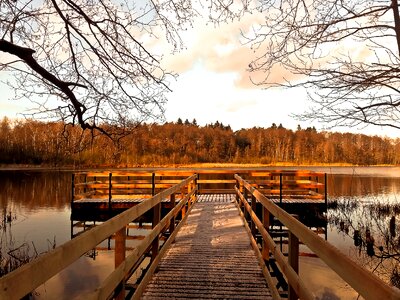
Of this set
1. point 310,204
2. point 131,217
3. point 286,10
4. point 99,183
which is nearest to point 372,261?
point 310,204

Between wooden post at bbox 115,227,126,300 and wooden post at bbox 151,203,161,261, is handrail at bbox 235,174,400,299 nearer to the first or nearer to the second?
wooden post at bbox 115,227,126,300

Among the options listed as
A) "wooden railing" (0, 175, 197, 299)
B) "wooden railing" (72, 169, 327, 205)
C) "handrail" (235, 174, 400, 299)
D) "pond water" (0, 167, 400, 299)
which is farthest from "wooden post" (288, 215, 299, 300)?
"wooden railing" (72, 169, 327, 205)

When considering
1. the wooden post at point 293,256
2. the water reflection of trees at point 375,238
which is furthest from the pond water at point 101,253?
the wooden post at point 293,256

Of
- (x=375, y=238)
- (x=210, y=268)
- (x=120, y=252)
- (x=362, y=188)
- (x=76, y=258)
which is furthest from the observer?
(x=362, y=188)

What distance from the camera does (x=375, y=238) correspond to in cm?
1315

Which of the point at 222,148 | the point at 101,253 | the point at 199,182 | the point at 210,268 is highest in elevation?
the point at 222,148

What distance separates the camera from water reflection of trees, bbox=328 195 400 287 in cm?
900

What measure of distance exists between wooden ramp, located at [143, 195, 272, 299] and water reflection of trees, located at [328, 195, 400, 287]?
275cm

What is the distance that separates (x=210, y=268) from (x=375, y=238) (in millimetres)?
10114

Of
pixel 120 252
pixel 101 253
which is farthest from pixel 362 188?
pixel 120 252

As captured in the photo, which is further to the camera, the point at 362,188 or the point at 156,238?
the point at 362,188

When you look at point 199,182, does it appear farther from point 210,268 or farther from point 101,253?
point 210,268

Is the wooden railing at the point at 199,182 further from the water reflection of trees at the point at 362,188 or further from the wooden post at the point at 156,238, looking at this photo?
the wooden post at the point at 156,238

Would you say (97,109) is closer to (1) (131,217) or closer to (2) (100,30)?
(2) (100,30)
